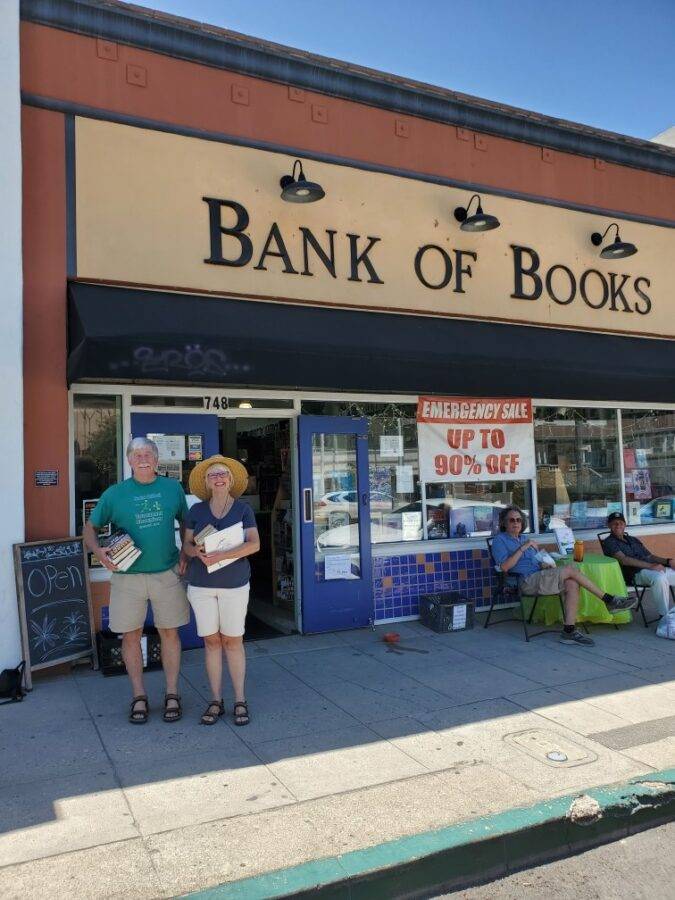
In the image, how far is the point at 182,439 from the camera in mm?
6695

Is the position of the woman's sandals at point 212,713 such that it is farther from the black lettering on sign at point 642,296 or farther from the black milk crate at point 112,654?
the black lettering on sign at point 642,296

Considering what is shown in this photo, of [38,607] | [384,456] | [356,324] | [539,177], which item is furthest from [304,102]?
[38,607]

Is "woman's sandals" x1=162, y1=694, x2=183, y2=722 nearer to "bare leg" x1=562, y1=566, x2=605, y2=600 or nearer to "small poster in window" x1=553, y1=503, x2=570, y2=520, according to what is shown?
"bare leg" x1=562, y1=566, x2=605, y2=600

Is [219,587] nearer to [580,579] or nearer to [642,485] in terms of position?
[580,579]

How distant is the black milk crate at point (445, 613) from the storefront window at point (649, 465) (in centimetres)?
330

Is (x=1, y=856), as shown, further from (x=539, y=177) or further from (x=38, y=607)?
(x=539, y=177)

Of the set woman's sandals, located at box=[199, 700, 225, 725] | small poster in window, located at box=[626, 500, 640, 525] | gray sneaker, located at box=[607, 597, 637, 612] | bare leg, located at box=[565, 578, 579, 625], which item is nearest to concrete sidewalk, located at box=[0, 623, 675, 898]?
woman's sandals, located at box=[199, 700, 225, 725]

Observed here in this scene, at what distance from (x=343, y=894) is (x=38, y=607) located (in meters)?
3.46

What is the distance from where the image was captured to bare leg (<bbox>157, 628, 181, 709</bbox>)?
193 inches

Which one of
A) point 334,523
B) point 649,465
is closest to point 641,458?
point 649,465

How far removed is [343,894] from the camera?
308cm

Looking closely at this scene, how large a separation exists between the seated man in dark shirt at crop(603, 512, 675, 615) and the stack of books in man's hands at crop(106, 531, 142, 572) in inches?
215

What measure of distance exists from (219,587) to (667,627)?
4.70 meters

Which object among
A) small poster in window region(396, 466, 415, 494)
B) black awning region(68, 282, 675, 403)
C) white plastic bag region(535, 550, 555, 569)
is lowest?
white plastic bag region(535, 550, 555, 569)
